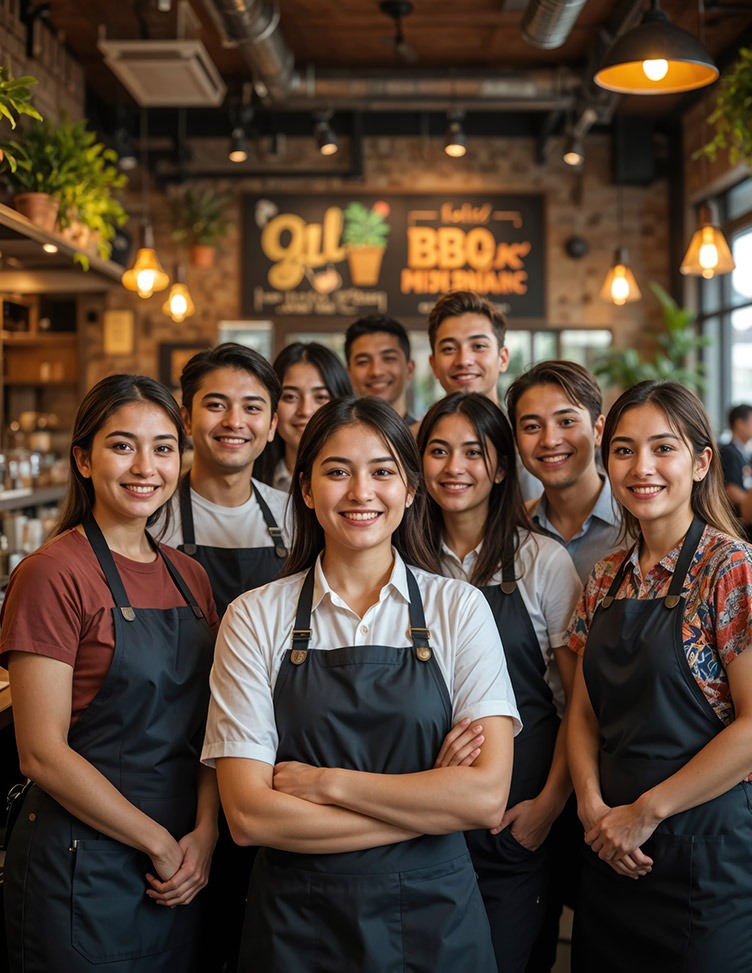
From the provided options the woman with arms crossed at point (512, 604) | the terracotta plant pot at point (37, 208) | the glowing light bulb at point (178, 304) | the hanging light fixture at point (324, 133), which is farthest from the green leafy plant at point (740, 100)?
the glowing light bulb at point (178, 304)

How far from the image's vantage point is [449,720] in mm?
1884

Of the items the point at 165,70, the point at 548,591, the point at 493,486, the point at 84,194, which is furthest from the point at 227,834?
the point at 165,70

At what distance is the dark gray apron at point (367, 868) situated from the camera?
5.87ft

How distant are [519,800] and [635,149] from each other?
24.2ft

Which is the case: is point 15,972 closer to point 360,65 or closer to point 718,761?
point 718,761

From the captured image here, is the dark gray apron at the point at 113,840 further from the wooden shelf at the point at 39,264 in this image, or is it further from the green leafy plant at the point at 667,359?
the green leafy plant at the point at 667,359

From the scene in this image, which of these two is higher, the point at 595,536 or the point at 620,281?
the point at 620,281

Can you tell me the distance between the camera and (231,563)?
104 inches

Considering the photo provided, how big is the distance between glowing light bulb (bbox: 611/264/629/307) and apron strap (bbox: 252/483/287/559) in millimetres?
4952

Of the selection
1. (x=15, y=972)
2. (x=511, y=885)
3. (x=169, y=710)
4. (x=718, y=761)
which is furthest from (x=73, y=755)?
(x=718, y=761)

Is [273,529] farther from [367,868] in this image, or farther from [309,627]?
[367,868]

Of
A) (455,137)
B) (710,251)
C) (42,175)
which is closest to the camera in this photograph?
(42,175)

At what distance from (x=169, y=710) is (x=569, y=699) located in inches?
36.3

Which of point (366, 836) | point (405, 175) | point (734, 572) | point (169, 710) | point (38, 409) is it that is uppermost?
point (405, 175)
